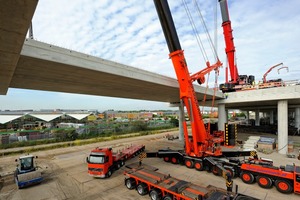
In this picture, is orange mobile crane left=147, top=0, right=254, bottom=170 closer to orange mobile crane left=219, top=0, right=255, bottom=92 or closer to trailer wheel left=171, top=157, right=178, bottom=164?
trailer wheel left=171, top=157, right=178, bottom=164

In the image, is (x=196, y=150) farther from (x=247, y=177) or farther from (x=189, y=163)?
(x=247, y=177)

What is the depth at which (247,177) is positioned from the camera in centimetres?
1112

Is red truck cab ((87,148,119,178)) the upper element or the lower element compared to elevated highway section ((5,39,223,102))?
lower

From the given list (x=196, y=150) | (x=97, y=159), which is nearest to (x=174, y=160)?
(x=196, y=150)

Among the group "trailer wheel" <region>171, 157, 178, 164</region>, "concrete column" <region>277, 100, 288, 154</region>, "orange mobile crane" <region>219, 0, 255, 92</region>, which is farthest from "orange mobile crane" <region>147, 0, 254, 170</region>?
"orange mobile crane" <region>219, 0, 255, 92</region>

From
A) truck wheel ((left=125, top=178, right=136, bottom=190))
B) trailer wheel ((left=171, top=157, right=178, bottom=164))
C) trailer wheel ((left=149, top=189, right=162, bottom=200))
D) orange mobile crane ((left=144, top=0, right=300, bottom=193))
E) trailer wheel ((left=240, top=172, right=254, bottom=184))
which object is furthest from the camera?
trailer wheel ((left=171, top=157, right=178, bottom=164))

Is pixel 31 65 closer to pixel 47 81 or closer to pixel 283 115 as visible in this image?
pixel 47 81

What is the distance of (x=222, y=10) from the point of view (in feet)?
102

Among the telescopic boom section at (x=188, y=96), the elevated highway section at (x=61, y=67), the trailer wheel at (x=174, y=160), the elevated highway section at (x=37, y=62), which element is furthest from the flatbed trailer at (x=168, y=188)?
the elevated highway section at (x=37, y=62)

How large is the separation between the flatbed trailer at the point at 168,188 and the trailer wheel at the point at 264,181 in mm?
4250

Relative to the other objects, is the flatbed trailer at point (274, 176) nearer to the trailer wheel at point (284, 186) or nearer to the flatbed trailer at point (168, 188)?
the trailer wheel at point (284, 186)

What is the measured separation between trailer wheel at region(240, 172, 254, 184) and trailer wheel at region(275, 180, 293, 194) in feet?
4.24

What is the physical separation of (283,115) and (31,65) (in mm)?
24114

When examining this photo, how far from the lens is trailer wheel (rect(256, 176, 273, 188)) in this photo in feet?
33.9
